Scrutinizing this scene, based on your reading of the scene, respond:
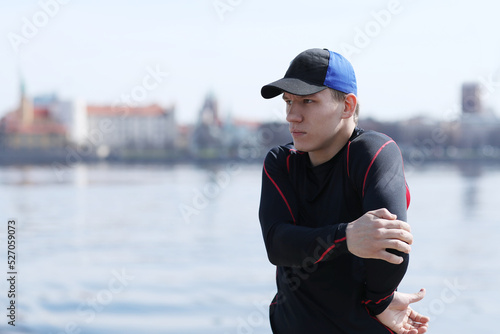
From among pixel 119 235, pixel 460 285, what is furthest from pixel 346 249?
pixel 119 235

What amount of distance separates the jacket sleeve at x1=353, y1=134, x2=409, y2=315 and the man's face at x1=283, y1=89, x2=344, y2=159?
0.29 feet

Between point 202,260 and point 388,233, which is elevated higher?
point 388,233

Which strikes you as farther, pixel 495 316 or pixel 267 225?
pixel 495 316

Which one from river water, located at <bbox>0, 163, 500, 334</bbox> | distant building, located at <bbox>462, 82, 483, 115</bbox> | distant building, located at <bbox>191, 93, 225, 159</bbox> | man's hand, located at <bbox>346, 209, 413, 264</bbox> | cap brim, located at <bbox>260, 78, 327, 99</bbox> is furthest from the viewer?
distant building, located at <bbox>462, 82, 483, 115</bbox>

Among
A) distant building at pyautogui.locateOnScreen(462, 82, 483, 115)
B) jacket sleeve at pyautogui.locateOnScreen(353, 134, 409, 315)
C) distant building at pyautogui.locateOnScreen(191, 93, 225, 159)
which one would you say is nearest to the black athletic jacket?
jacket sleeve at pyautogui.locateOnScreen(353, 134, 409, 315)

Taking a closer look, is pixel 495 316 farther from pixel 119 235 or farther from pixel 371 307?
pixel 119 235

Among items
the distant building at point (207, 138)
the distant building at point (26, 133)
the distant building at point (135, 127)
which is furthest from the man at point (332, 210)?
the distant building at point (135, 127)

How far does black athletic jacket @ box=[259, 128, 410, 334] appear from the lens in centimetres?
149

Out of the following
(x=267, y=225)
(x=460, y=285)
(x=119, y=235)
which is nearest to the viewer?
(x=267, y=225)

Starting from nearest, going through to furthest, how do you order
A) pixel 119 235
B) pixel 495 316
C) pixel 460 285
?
pixel 495 316
pixel 460 285
pixel 119 235

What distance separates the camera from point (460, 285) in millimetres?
6852

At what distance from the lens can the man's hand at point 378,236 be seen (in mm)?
1402

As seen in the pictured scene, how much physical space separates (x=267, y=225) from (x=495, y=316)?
175 inches

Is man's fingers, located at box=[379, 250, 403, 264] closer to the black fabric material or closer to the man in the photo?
the man
